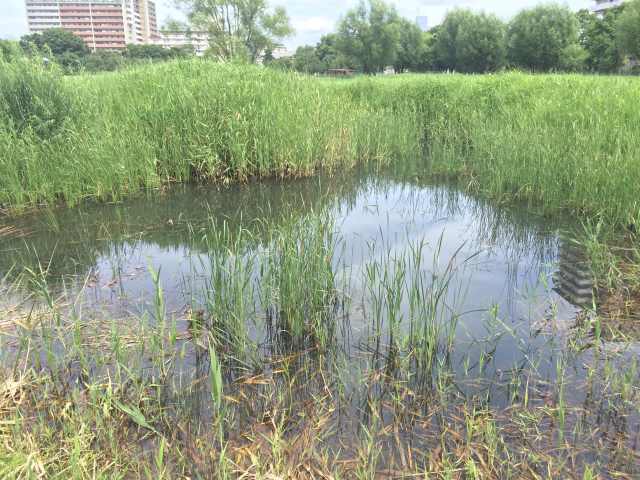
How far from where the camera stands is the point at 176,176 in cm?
848

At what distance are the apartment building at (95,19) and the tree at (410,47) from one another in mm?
113978

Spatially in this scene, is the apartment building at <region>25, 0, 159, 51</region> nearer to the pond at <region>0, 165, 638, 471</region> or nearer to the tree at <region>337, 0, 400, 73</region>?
the tree at <region>337, 0, 400, 73</region>

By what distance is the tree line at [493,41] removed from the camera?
A: 41.2 meters

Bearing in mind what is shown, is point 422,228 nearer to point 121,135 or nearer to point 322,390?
point 322,390

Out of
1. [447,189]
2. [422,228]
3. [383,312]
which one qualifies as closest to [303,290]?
[383,312]

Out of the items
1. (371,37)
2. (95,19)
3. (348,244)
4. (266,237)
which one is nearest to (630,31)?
(371,37)

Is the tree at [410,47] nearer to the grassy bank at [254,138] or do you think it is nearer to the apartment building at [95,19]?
the grassy bank at [254,138]

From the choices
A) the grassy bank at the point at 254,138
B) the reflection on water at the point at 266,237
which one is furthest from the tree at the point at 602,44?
the reflection on water at the point at 266,237

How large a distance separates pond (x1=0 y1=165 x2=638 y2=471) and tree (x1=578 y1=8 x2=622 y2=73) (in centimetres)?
4292

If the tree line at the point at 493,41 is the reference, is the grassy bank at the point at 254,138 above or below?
below

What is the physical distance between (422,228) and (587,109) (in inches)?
149

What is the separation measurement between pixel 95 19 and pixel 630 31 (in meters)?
168

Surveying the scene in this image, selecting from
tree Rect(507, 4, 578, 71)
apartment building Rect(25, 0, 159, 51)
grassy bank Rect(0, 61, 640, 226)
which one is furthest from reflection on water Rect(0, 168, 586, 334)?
apartment building Rect(25, 0, 159, 51)

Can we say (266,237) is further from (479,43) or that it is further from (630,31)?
(479,43)
